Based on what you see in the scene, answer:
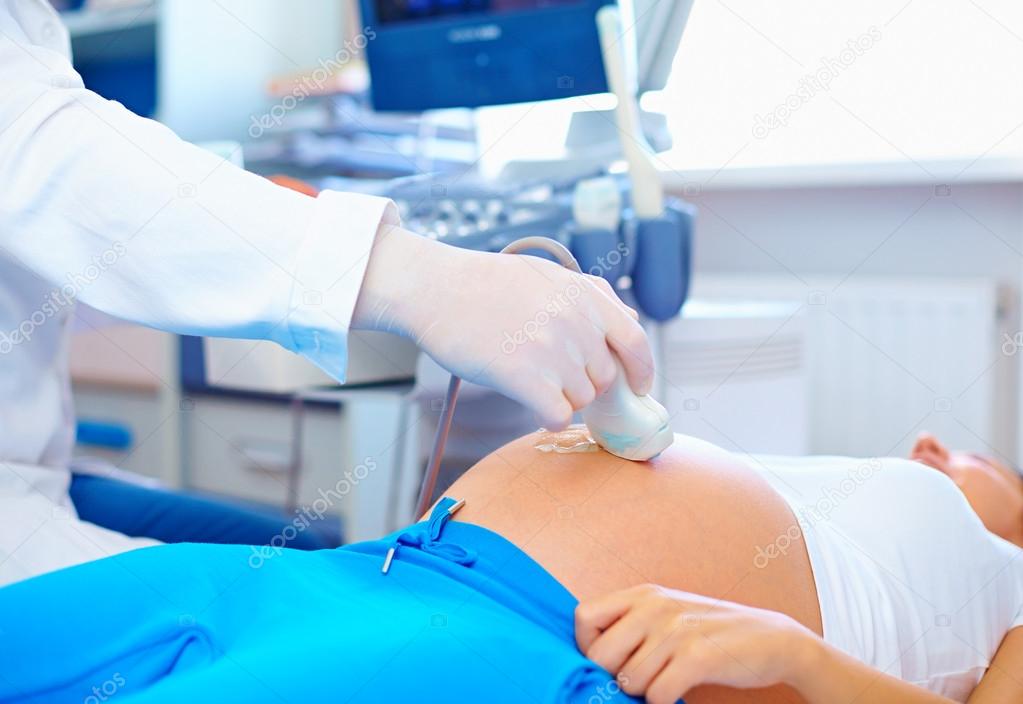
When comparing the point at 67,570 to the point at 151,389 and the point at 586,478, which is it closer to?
the point at 586,478

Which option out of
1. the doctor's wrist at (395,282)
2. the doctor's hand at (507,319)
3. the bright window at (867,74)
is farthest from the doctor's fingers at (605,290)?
the bright window at (867,74)

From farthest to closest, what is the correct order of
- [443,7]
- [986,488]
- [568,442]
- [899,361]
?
[899,361] < [443,7] < [986,488] < [568,442]

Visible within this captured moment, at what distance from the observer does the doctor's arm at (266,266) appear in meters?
0.69

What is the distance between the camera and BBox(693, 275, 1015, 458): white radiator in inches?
88.0

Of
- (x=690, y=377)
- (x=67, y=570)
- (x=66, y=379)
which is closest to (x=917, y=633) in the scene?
(x=690, y=377)

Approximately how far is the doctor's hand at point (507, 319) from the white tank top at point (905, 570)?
236 millimetres

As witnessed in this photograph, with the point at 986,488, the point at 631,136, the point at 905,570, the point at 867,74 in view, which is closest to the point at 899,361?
the point at 867,74

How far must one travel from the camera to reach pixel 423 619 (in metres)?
0.62

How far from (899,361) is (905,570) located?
5.06 feet

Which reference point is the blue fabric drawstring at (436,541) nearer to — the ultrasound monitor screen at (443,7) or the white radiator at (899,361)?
the ultrasound monitor screen at (443,7)

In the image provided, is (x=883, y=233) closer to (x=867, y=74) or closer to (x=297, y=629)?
(x=867, y=74)

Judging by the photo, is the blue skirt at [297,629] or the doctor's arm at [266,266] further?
the doctor's arm at [266,266]

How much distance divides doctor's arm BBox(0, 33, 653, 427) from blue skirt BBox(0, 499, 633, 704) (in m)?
0.14

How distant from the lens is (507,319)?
689 millimetres
